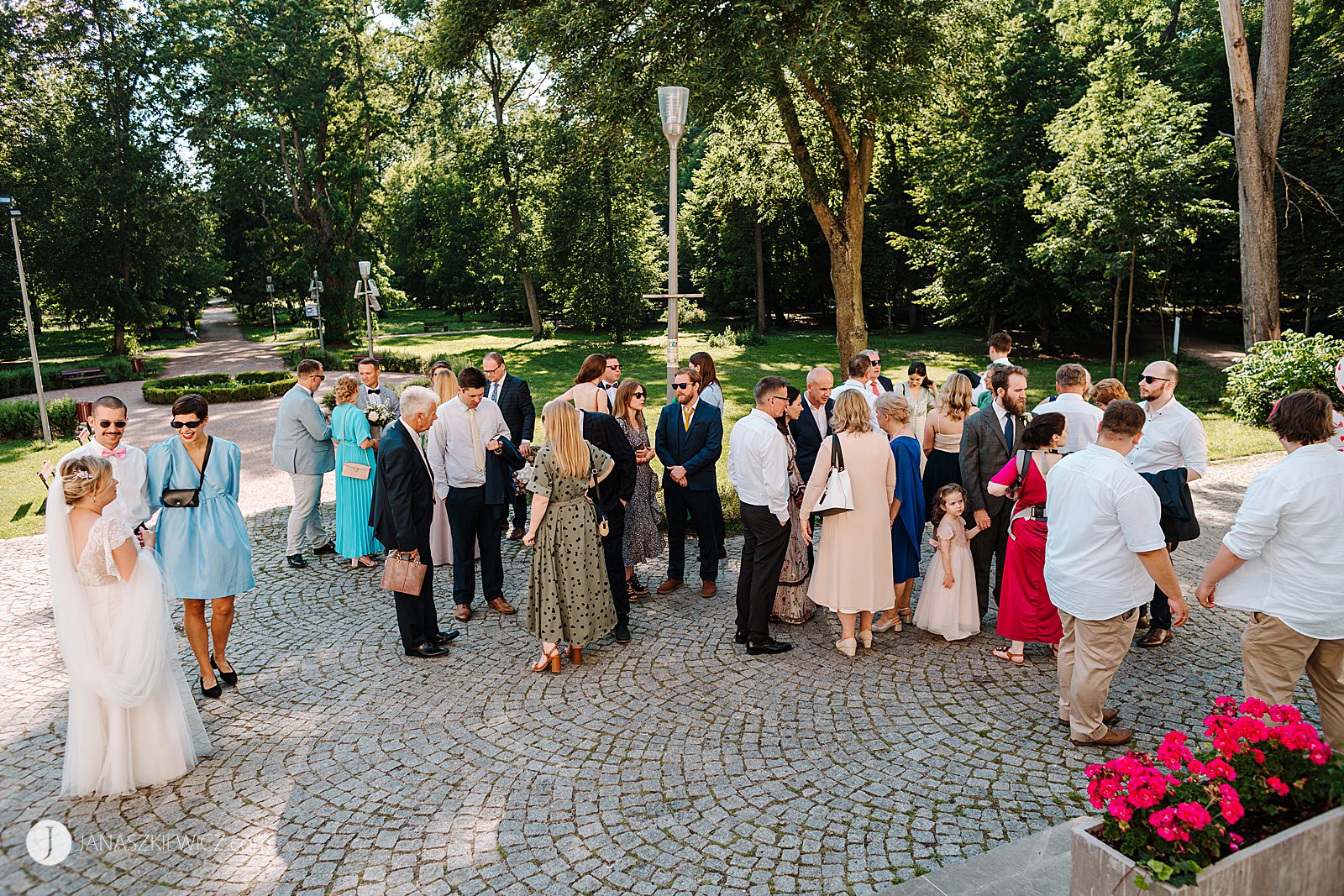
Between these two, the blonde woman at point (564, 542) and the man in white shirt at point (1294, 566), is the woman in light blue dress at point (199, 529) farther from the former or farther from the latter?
the man in white shirt at point (1294, 566)

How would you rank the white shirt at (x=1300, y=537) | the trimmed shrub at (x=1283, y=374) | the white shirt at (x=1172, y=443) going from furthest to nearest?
the trimmed shrub at (x=1283, y=374), the white shirt at (x=1172, y=443), the white shirt at (x=1300, y=537)

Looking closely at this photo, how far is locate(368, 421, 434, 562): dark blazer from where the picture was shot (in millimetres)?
6090

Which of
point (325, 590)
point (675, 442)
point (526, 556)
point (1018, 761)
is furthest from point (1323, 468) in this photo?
point (325, 590)

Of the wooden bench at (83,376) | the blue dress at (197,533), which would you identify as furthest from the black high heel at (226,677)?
the wooden bench at (83,376)

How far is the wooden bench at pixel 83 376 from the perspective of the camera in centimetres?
2691

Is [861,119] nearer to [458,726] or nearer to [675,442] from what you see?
[675,442]

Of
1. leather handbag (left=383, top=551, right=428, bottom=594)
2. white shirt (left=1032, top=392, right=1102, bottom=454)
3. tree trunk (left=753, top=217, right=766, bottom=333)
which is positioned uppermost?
tree trunk (left=753, top=217, right=766, bottom=333)

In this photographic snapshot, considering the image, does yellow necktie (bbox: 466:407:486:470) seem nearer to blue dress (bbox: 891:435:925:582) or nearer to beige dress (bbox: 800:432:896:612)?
beige dress (bbox: 800:432:896:612)

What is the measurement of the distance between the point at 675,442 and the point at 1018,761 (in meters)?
3.93

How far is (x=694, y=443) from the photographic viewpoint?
7.51 m

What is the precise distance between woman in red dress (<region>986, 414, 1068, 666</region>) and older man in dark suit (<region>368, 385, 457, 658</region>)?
4.29m

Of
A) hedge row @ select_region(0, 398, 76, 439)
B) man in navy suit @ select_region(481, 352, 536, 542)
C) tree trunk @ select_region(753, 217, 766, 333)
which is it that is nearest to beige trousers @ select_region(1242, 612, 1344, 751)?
man in navy suit @ select_region(481, 352, 536, 542)

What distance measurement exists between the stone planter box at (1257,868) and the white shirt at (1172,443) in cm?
348

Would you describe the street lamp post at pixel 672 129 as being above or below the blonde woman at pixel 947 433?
above
